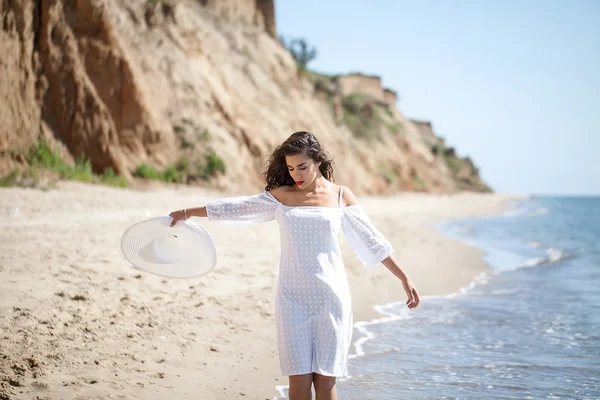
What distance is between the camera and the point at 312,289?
372 cm

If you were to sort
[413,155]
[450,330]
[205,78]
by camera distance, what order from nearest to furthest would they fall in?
[450,330] → [205,78] → [413,155]

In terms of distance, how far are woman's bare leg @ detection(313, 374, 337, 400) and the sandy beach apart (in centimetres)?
136

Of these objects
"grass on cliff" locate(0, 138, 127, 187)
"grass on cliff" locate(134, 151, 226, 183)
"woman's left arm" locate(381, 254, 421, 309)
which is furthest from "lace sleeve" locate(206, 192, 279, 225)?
"grass on cliff" locate(134, 151, 226, 183)

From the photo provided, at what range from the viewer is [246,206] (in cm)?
399

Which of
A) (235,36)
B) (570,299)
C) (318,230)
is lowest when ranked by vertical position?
(570,299)

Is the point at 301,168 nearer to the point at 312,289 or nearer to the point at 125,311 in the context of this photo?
the point at 312,289

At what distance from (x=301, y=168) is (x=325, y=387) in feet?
4.10

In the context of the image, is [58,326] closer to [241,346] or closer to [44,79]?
[241,346]

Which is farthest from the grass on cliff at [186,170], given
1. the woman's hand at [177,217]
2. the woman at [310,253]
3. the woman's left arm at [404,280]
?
the woman's left arm at [404,280]

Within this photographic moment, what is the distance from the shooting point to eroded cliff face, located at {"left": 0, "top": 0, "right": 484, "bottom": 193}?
16.0 m

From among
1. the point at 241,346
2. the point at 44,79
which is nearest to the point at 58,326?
the point at 241,346

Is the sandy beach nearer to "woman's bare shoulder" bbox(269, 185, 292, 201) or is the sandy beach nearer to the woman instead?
the woman

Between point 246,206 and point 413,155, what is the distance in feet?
155

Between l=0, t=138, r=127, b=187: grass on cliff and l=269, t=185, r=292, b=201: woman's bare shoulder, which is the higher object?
l=269, t=185, r=292, b=201: woman's bare shoulder
